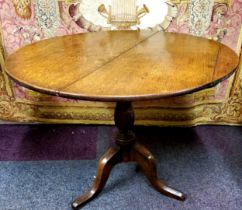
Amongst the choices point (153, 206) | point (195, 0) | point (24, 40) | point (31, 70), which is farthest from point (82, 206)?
point (195, 0)

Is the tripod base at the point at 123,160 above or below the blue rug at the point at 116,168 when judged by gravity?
above

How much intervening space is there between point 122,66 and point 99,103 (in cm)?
78

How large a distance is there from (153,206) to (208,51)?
0.69 metres

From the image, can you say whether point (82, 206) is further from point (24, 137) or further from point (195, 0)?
point (195, 0)

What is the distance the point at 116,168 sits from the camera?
142 cm

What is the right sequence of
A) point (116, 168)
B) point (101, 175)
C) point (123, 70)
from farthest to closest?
point (116, 168) → point (101, 175) → point (123, 70)

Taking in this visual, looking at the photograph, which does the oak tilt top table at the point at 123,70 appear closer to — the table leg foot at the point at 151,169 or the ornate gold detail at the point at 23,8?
the table leg foot at the point at 151,169

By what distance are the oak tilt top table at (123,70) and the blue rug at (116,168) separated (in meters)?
0.09

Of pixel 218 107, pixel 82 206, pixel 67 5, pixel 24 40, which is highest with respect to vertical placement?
pixel 67 5

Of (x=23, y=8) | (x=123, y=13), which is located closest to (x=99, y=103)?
(x=123, y=13)

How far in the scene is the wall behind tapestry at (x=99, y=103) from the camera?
1439 millimetres

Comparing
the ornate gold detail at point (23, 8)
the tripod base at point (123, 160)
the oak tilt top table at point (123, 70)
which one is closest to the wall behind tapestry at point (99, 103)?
the ornate gold detail at point (23, 8)

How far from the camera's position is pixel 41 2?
1.44 metres

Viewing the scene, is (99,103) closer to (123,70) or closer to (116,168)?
(116,168)
